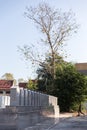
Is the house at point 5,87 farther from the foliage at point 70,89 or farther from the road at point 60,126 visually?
the road at point 60,126

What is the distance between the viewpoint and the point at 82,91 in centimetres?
4703

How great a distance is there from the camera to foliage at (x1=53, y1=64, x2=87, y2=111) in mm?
46688

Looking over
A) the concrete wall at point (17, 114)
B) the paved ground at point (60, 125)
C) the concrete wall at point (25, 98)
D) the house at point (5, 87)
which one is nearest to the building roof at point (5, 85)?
the house at point (5, 87)

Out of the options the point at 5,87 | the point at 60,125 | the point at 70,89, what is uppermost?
the point at 5,87

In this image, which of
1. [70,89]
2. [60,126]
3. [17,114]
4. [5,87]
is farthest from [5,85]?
[17,114]

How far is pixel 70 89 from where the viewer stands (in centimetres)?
4678

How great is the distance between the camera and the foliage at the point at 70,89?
153 ft

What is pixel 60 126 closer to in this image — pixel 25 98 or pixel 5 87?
pixel 25 98

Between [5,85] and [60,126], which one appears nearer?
[60,126]

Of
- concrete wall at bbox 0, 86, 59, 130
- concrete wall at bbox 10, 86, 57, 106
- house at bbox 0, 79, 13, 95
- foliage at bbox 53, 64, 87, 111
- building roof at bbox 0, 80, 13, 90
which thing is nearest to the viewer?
concrete wall at bbox 0, 86, 59, 130

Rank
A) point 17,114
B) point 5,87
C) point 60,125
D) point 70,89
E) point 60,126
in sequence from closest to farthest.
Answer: point 17,114 → point 60,126 → point 60,125 → point 70,89 → point 5,87

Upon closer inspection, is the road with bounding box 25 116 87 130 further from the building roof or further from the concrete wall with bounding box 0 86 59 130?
the building roof

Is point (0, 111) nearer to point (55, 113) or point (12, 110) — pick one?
point (12, 110)

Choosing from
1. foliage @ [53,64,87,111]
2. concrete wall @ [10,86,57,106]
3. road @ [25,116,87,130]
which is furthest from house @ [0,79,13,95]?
road @ [25,116,87,130]
